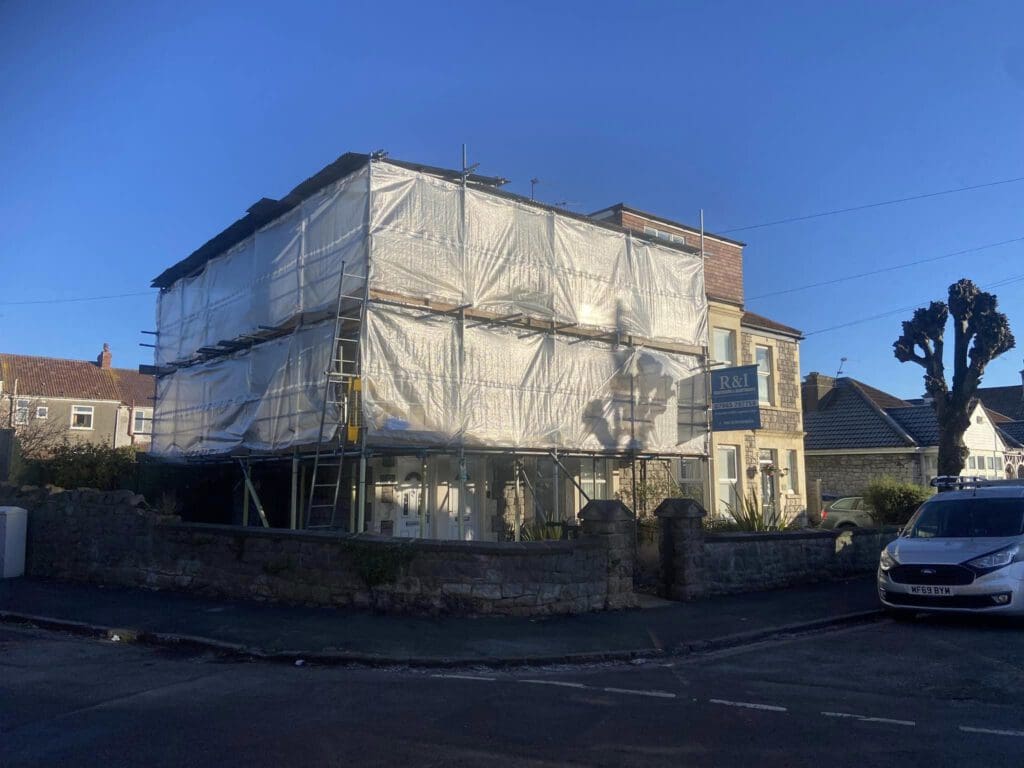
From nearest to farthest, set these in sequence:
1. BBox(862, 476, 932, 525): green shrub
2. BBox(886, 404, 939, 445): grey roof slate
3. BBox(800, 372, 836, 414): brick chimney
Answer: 1. BBox(862, 476, 932, 525): green shrub
2. BBox(886, 404, 939, 445): grey roof slate
3. BBox(800, 372, 836, 414): brick chimney

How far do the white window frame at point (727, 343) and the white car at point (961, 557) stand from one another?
403 inches

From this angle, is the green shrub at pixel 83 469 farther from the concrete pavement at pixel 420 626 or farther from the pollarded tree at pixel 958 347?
the pollarded tree at pixel 958 347

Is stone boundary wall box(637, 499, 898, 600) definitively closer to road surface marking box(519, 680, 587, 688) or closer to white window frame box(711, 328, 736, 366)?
road surface marking box(519, 680, 587, 688)

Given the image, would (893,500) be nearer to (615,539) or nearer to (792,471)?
(792,471)

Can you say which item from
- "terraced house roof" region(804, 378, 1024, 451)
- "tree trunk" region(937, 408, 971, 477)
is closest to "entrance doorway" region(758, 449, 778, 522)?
"tree trunk" region(937, 408, 971, 477)

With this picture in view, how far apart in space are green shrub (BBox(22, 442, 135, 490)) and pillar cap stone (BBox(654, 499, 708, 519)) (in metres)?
12.6

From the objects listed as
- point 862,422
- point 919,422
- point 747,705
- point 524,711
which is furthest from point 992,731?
point 862,422

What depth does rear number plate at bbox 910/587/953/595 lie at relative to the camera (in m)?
10.4

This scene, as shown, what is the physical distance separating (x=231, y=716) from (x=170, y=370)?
15.5 metres

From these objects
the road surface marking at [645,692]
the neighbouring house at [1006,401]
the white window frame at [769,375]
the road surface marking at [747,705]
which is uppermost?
the neighbouring house at [1006,401]

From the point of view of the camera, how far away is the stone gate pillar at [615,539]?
11.3m

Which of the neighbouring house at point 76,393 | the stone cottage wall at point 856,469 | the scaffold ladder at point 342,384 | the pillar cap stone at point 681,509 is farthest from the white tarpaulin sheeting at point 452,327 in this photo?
the neighbouring house at point 76,393

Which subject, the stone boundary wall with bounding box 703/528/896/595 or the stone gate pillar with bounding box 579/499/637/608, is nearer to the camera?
the stone gate pillar with bounding box 579/499/637/608

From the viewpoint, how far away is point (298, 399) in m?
14.5
